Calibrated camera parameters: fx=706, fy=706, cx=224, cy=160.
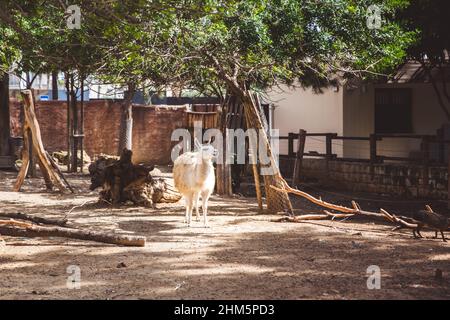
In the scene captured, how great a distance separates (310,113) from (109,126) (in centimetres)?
675

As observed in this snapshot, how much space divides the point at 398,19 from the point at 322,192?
4.39 metres

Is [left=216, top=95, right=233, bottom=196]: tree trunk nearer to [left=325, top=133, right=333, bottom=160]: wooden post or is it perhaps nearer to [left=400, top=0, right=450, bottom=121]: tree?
[left=325, top=133, right=333, bottom=160]: wooden post

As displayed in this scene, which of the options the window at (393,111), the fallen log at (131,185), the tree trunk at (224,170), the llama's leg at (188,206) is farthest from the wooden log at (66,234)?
the window at (393,111)

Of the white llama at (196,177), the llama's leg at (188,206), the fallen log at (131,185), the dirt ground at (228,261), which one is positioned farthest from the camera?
the fallen log at (131,185)

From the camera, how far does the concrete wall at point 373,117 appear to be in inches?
737

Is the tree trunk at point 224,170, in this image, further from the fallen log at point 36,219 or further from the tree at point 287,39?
the fallen log at point 36,219

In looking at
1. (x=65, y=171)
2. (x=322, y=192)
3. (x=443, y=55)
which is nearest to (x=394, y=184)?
(x=322, y=192)

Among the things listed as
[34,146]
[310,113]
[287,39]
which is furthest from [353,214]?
[310,113]

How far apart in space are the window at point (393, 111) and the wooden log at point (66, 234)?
11.9m

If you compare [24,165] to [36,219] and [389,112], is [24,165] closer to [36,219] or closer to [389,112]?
[36,219]

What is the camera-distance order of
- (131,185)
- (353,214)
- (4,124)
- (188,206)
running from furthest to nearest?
(4,124)
(131,185)
(188,206)
(353,214)

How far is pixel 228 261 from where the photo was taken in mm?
7949

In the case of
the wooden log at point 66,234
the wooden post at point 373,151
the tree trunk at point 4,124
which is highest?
the tree trunk at point 4,124
